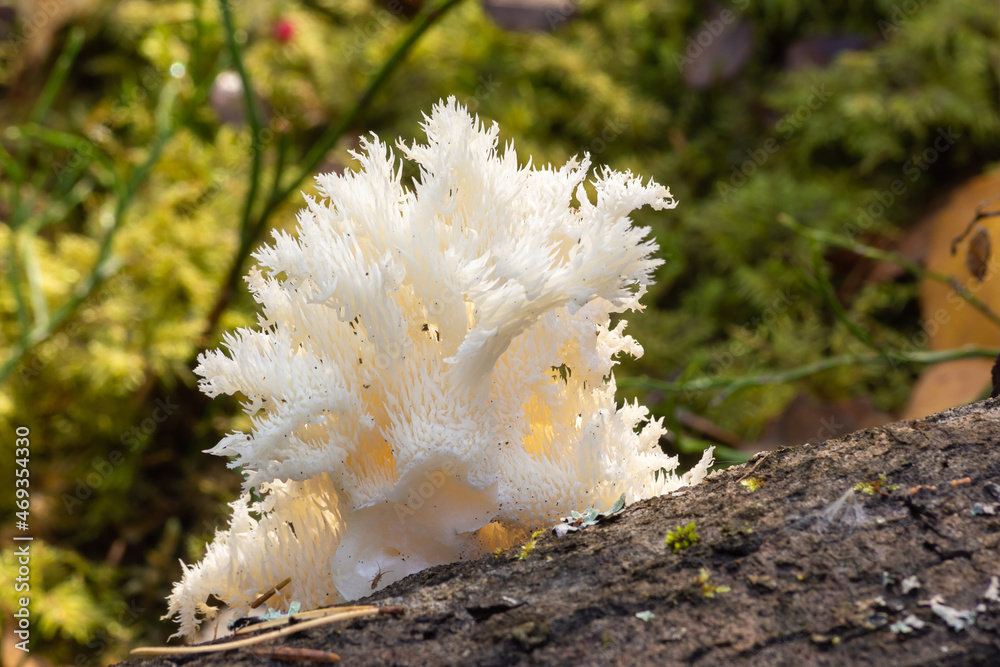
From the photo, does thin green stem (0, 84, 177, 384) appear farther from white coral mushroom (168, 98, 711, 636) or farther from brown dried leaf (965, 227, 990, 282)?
brown dried leaf (965, 227, 990, 282)

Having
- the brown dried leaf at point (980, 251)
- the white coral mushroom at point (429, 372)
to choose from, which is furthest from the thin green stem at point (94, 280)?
the brown dried leaf at point (980, 251)

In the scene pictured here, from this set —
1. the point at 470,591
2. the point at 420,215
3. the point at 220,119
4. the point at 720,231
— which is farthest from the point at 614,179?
the point at 220,119

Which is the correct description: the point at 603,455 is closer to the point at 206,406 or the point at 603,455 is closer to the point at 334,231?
the point at 334,231

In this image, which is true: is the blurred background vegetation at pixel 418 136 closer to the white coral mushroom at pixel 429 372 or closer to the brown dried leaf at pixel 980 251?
the brown dried leaf at pixel 980 251

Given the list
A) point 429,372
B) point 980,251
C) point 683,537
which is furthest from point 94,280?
point 980,251

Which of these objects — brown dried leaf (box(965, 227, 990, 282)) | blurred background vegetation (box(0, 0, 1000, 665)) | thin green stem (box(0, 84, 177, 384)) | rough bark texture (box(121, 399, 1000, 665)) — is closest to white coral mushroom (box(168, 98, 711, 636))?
rough bark texture (box(121, 399, 1000, 665))
